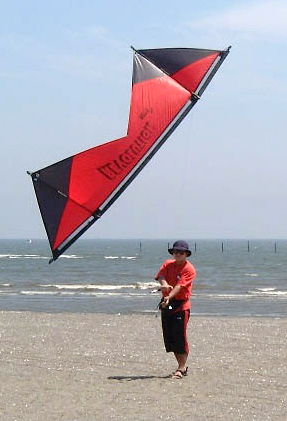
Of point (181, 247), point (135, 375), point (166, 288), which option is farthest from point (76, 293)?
point (181, 247)

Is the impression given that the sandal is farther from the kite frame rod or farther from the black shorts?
the kite frame rod

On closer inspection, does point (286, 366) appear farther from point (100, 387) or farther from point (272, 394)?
point (100, 387)

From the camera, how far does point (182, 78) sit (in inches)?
284

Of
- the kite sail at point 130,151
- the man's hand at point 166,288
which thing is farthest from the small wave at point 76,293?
the kite sail at point 130,151

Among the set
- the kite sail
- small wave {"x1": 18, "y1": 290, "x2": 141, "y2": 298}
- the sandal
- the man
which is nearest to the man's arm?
the man

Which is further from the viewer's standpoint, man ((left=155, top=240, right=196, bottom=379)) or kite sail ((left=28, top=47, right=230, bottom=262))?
man ((left=155, top=240, right=196, bottom=379))

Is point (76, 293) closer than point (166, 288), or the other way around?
point (166, 288)

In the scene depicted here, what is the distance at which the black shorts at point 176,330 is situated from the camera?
8531mm

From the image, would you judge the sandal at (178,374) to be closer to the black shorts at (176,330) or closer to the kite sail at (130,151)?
the black shorts at (176,330)

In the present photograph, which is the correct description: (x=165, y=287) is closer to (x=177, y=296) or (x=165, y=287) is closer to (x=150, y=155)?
(x=177, y=296)

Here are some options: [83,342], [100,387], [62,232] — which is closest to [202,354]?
[83,342]

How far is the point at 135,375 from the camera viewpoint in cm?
891

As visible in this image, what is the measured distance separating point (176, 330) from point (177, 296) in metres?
0.38

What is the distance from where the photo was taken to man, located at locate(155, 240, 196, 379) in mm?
8461
